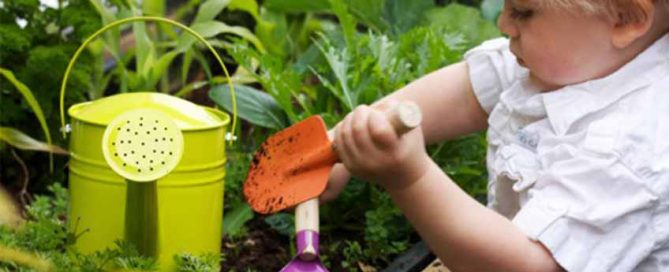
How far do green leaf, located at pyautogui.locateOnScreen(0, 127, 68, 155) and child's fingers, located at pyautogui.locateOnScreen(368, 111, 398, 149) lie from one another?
1.01 m

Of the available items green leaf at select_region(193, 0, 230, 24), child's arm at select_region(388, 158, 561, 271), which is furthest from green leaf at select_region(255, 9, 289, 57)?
child's arm at select_region(388, 158, 561, 271)

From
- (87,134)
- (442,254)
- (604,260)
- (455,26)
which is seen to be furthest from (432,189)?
(455,26)

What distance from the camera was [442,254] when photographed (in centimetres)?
189

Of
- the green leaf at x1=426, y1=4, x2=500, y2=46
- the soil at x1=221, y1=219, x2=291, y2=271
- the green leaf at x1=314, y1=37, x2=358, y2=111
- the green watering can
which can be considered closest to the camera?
the green watering can

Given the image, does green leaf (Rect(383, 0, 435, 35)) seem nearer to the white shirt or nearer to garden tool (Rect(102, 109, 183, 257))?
the white shirt

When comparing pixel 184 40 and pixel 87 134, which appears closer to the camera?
pixel 87 134

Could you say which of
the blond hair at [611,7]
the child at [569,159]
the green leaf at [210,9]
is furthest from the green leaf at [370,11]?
the blond hair at [611,7]

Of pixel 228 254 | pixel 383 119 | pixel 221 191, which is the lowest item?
pixel 228 254

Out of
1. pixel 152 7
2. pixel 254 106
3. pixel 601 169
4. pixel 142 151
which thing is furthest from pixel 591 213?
pixel 152 7

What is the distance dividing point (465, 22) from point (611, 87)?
1.18 meters

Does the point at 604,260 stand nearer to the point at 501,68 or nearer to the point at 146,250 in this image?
the point at 501,68

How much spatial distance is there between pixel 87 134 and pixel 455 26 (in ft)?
4.25

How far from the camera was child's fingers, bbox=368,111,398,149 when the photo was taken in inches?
65.7

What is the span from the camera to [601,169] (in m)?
1.83
